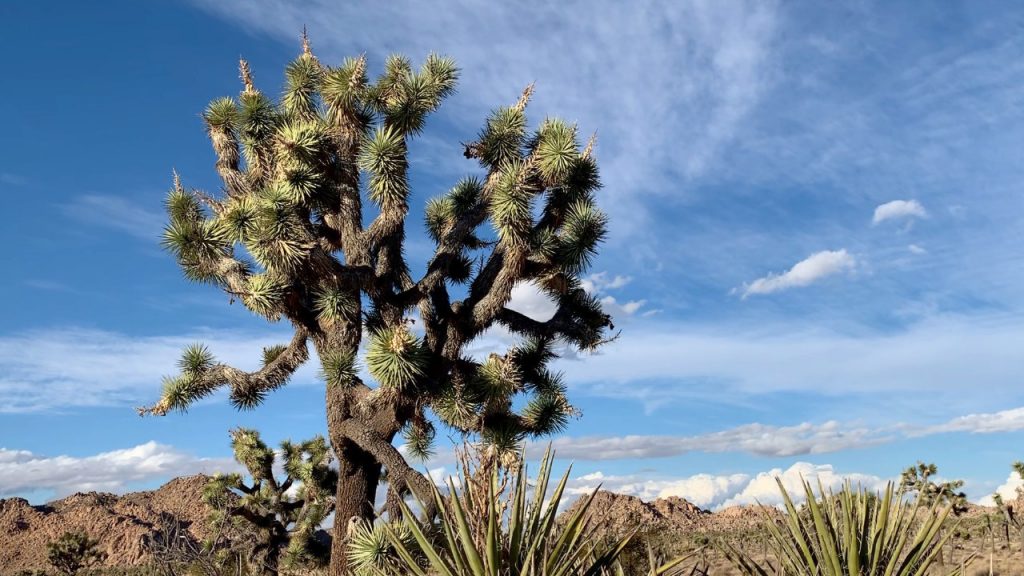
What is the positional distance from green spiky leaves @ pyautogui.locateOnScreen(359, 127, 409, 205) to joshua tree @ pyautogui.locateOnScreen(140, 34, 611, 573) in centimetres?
2

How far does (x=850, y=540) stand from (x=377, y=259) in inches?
352

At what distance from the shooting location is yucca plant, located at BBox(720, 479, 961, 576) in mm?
Result: 5062

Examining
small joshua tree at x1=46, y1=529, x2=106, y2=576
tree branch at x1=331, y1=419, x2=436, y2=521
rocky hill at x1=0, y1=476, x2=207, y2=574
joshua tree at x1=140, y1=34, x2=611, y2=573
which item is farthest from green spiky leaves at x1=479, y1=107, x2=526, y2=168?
rocky hill at x1=0, y1=476, x2=207, y2=574

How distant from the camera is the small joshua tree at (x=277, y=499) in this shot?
2028 cm

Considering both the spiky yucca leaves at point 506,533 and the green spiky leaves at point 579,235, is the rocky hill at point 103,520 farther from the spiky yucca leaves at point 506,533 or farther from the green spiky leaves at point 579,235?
the spiky yucca leaves at point 506,533

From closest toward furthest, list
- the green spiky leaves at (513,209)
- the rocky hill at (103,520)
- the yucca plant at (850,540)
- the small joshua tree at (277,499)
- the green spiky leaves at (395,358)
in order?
the yucca plant at (850,540)
the green spiky leaves at (395,358)
the green spiky leaves at (513,209)
the small joshua tree at (277,499)
the rocky hill at (103,520)

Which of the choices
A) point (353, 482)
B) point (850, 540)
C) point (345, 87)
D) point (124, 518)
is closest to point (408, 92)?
point (345, 87)

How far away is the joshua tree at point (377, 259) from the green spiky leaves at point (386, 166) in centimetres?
2

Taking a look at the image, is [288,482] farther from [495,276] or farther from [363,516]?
[495,276]

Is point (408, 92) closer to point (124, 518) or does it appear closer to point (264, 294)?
point (264, 294)


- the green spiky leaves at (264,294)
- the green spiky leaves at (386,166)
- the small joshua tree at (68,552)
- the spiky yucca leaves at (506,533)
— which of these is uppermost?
the green spiky leaves at (386,166)

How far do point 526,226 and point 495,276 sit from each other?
133cm

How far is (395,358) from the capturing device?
1084 cm

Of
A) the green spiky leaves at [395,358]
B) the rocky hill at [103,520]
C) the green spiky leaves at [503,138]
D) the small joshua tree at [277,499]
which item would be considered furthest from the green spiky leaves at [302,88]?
the rocky hill at [103,520]
